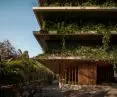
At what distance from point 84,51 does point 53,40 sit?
3564 mm

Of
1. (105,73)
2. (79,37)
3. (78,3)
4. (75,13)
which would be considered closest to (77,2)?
(78,3)

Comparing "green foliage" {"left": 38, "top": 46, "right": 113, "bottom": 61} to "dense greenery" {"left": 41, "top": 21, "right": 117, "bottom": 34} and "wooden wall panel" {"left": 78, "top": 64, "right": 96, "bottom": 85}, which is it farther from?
"dense greenery" {"left": 41, "top": 21, "right": 117, "bottom": 34}

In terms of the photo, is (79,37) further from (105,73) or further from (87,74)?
(105,73)

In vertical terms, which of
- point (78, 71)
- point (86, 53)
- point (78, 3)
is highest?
point (78, 3)

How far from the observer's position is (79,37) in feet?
93.2

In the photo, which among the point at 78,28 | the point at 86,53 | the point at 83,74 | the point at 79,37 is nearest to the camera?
the point at 86,53

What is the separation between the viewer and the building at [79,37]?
1065 inches

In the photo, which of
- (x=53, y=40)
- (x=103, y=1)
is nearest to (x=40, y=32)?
(x=53, y=40)

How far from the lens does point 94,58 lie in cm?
2631

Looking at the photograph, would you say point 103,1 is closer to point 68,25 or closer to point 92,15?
point 92,15

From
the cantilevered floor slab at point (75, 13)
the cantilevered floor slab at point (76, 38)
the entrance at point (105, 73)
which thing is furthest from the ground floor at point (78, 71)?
the cantilevered floor slab at point (75, 13)

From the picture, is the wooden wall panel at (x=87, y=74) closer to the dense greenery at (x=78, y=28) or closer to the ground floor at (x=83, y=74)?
the ground floor at (x=83, y=74)

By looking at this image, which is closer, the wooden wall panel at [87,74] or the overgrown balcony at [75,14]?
the wooden wall panel at [87,74]

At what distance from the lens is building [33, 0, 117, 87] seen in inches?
1065
